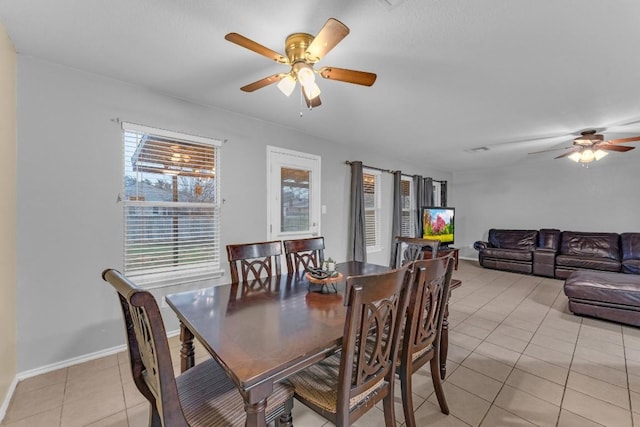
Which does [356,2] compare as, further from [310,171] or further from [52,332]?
[52,332]

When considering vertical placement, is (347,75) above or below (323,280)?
above

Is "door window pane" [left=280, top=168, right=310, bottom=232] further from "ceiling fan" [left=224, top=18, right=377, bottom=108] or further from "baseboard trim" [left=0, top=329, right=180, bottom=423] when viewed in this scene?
"baseboard trim" [left=0, top=329, right=180, bottom=423]

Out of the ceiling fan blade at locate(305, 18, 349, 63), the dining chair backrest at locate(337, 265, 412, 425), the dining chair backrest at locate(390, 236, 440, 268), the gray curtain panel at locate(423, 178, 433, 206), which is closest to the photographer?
the dining chair backrest at locate(337, 265, 412, 425)

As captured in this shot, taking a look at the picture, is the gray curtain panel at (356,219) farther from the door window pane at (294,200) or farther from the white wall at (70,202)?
the white wall at (70,202)

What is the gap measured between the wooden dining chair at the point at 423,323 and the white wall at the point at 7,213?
251cm

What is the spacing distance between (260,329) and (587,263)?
252 inches

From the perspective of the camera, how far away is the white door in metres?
3.52

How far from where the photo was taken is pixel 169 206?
2701 millimetres

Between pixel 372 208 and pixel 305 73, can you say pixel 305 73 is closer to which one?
pixel 305 73

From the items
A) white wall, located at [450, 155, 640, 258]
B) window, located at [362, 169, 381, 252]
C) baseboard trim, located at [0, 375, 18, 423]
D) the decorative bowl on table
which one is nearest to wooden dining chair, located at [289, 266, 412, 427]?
the decorative bowl on table

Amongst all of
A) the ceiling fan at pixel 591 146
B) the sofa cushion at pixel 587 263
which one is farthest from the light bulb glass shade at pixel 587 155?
the sofa cushion at pixel 587 263

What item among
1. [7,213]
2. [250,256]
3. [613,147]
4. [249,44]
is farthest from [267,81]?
[613,147]

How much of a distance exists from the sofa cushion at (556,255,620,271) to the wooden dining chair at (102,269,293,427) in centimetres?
622

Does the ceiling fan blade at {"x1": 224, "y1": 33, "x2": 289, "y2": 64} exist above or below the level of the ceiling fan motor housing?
below
